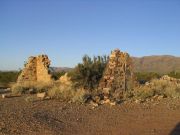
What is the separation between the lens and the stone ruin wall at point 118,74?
23578mm

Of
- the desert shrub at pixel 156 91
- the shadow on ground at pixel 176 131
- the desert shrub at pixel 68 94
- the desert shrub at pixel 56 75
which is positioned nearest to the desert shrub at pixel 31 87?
the desert shrub at pixel 56 75

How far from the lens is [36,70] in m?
28.8

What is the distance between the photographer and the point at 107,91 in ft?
74.3

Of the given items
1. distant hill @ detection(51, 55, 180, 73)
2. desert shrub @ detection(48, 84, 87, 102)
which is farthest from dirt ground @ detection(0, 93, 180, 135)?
distant hill @ detection(51, 55, 180, 73)

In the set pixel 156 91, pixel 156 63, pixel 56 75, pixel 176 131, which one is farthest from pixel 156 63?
pixel 176 131

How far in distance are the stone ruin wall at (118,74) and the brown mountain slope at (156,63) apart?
97241 mm

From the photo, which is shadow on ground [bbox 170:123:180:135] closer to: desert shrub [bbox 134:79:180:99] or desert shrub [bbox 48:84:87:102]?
desert shrub [bbox 48:84:87:102]

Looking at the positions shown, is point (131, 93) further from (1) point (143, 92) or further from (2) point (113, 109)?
(2) point (113, 109)

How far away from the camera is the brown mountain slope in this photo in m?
123

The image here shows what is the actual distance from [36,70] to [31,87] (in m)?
3.86

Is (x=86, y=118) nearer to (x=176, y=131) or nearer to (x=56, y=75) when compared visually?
(x=176, y=131)

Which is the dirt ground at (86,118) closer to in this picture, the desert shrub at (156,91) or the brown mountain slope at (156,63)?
the desert shrub at (156,91)

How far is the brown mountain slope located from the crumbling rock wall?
94.3m

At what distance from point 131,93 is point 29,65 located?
31.2ft
